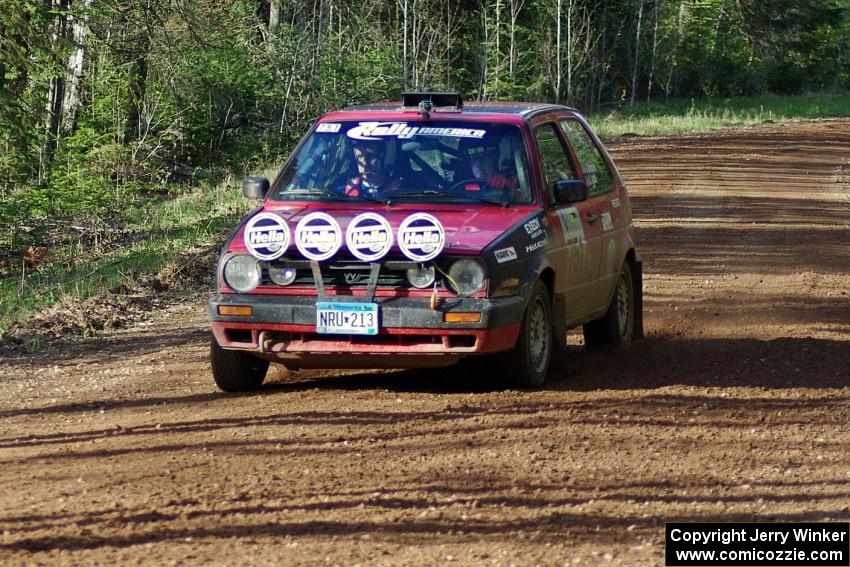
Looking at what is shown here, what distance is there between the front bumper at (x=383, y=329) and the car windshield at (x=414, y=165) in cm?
90

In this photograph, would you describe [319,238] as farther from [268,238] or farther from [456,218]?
[456,218]

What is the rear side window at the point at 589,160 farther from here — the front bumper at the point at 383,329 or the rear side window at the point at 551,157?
the front bumper at the point at 383,329

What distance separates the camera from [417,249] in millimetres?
7477

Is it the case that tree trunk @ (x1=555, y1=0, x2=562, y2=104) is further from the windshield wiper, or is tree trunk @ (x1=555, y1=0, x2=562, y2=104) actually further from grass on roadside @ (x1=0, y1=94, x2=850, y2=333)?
the windshield wiper

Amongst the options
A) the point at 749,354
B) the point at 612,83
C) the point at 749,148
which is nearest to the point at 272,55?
the point at 749,148

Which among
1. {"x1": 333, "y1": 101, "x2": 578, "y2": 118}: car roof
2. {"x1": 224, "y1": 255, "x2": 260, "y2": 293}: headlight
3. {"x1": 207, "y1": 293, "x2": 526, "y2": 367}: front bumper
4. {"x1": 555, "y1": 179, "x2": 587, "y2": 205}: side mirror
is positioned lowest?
{"x1": 207, "y1": 293, "x2": 526, "y2": 367}: front bumper

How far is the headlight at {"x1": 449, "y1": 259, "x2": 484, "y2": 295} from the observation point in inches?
297

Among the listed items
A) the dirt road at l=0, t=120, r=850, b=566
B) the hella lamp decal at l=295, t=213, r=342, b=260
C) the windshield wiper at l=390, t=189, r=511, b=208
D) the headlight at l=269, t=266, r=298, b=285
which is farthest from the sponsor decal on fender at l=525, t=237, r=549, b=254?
the headlight at l=269, t=266, r=298, b=285

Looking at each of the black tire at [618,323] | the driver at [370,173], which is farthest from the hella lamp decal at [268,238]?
the black tire at [618,323]

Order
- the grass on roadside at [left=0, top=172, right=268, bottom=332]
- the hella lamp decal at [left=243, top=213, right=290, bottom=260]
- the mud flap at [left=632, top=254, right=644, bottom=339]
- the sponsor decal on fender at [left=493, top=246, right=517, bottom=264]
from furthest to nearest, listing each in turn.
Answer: the grass on roadside at [left=0, top=172, right=268, bottom=332], the mud flap at [left=632, top=254, right=644, bottom=339], the hella lamp decal at [left=243, top=213, right=290, bottom=260], the sponsor decal on fender at [left=493, top=246, right=517, bottom=264]

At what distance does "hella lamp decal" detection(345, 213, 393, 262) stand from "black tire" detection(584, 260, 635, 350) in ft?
8.39

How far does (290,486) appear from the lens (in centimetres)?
584

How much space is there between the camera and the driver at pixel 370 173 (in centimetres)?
834

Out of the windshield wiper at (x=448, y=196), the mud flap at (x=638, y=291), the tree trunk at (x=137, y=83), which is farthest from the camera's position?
the tree trunk at (x=137, y=83)
